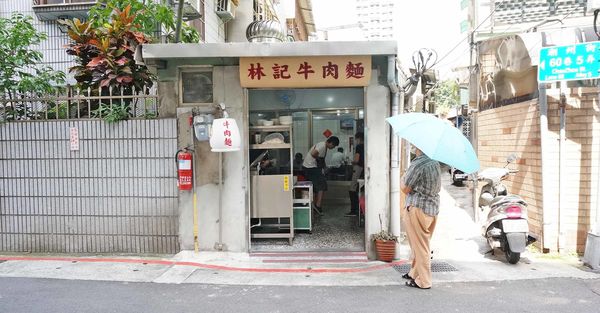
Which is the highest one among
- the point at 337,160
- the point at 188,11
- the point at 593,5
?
the point at 188,11

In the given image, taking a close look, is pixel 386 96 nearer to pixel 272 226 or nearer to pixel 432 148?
pixel 432 148

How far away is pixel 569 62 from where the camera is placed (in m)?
6.25

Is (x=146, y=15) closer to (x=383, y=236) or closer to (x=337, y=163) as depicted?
(x=383, y=236)

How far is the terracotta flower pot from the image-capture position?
6.34 m

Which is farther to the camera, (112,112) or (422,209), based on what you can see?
(112,112)

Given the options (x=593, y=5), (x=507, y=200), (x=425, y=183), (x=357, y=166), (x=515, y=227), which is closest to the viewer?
(x=425, y=183)

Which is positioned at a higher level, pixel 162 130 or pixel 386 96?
pixel 386 96

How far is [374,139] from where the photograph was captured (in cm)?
654

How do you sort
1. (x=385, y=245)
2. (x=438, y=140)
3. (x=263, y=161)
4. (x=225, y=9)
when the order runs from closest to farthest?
(x=438, y=140) < (x=385, y=245) < (x=263, y=161) < (x=225, y=9)

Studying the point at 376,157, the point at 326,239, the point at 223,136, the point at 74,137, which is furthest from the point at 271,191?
the point at 74,137

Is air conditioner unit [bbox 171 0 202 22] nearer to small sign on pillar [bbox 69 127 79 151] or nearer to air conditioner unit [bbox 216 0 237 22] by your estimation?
air conditioner unit [bbox 216 0 237 22]

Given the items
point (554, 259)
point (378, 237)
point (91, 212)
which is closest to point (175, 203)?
point (91, 212)

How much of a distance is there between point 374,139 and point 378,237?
1603mm

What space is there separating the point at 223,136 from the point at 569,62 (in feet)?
18.3
